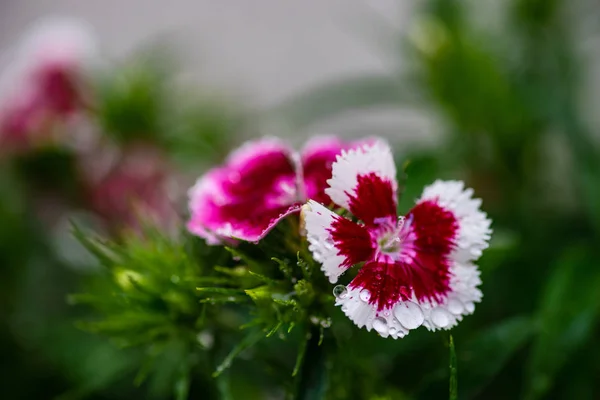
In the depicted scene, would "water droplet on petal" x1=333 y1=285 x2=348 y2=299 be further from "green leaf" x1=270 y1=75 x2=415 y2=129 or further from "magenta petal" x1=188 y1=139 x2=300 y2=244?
"green leaf" x1=270 y1=75 x2=415 y2=129

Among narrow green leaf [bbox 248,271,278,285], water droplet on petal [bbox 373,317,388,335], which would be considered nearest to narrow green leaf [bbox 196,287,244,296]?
narrow green leaf [bbox 248,271,278,285]

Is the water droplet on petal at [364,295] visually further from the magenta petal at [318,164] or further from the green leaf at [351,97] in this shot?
the green leaf at [351,97]

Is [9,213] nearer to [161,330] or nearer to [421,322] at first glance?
Answer: [161,330]

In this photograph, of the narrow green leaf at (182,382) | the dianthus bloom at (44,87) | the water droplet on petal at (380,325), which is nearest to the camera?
the water droplet on petal at (380,325)

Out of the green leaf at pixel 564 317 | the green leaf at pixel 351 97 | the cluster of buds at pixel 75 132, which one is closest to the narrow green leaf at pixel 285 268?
the green leaf at pixel 564 317

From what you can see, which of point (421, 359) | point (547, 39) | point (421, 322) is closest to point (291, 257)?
point (421, 322)

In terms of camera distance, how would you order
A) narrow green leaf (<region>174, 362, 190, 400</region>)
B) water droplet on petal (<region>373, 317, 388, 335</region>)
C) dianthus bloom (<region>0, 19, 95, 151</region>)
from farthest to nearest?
dianthus bloom (<region>0, 19, 95, 151</region>), narrow green leaf (<region>174, 362, 190, 400</region>), water droplet on petal (<region>373, 317, 388, 335</region>)

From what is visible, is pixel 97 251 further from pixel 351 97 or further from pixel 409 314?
pixel 351 97
